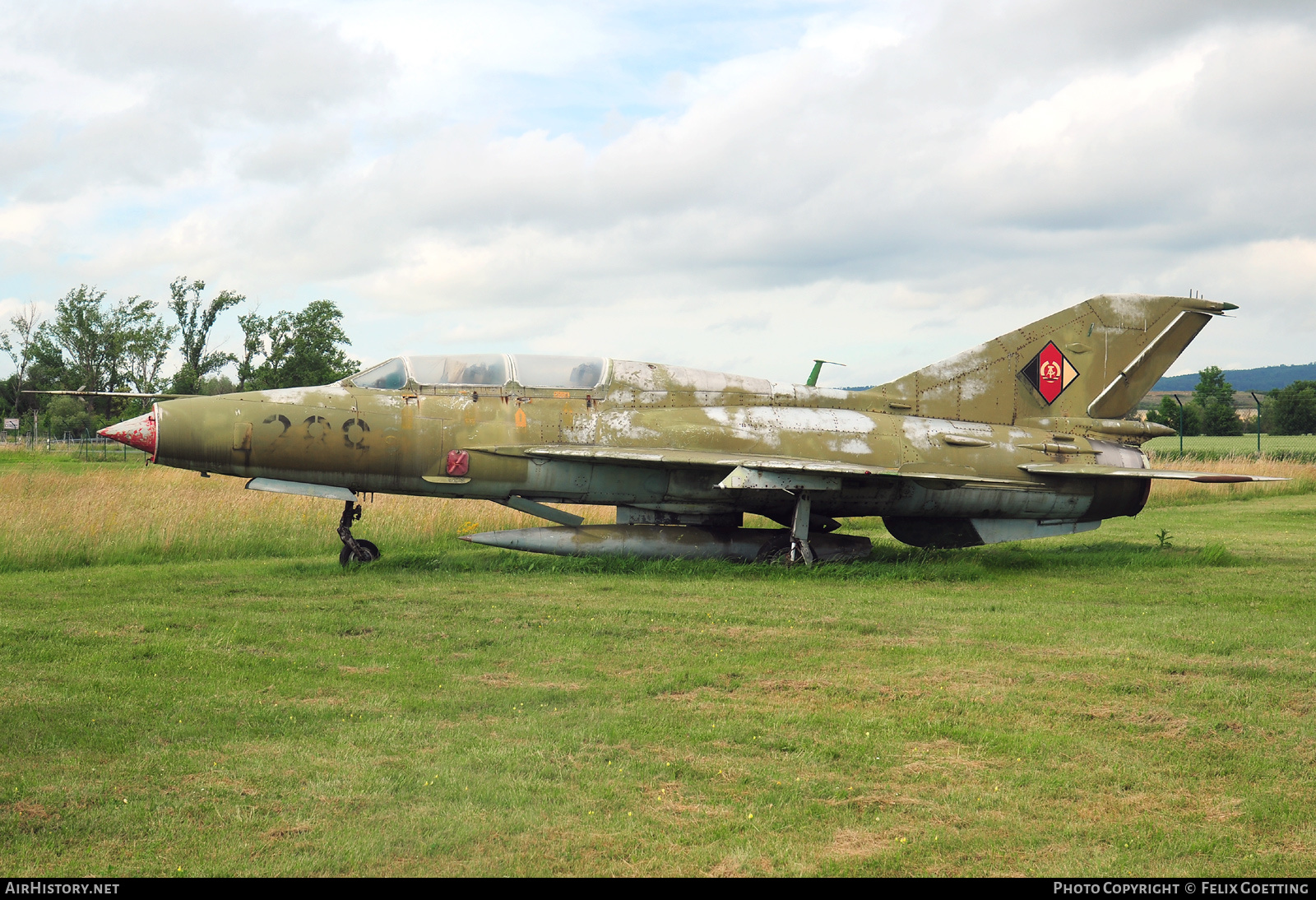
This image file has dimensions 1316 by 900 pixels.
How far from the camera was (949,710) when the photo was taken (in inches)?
259

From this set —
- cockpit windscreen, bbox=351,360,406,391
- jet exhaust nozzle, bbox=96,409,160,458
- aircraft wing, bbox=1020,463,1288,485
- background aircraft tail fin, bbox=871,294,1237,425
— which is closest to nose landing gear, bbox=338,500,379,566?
cockpit windscreen, bbox=351,360,406,391

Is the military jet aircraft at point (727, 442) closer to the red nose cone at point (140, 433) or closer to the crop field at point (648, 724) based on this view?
the red nose cone at point (140, 433)

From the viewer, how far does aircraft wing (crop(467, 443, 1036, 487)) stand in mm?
12617

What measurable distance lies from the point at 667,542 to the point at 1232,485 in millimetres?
20871

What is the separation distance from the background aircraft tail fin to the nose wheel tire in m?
7.51

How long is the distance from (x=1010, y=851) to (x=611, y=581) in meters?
7.77

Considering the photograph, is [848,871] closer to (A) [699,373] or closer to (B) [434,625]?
(B) [434,625]

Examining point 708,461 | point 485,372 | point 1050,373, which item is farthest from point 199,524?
point 1050,373

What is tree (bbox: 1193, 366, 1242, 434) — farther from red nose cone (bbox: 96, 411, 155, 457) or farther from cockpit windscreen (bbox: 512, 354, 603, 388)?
red nose cone (bbox: 96, 411, 155, 457)

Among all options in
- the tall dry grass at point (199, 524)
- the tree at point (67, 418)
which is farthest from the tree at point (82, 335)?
the tall dry grass at point (199, 524)

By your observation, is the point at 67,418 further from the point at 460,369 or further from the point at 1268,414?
the point at 1268,414

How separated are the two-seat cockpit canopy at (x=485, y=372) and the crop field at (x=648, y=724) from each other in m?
2.48

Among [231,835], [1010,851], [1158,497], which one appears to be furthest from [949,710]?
[1158,497]

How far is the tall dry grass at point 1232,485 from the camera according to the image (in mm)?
25062
